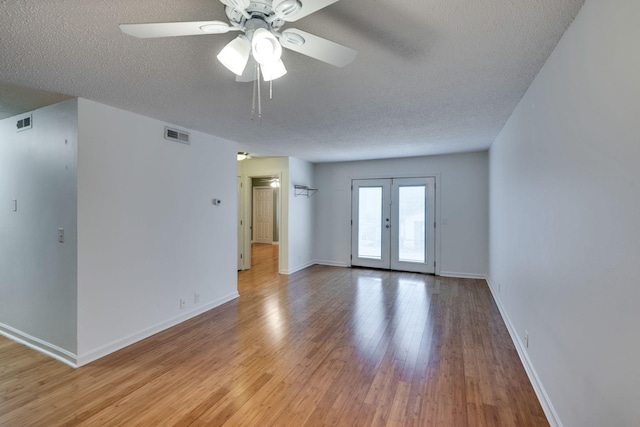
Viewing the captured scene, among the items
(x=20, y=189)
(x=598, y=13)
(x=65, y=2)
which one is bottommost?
(x=20, y=189)

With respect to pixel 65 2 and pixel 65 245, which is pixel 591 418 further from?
pixel 65 245

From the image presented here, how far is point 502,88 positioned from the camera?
2.41 m

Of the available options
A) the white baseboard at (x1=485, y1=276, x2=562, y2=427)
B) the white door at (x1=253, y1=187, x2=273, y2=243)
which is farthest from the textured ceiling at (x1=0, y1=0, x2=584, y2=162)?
the white door at (x1=253, y1=187, x2=273, y2=243)

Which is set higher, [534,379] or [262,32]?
[262,32]

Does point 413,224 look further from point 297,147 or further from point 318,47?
point 318,47

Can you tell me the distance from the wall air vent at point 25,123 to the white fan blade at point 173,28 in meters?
2.62

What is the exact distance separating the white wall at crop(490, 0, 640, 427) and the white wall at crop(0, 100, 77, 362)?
362 centimetres

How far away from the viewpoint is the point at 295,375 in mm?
2400

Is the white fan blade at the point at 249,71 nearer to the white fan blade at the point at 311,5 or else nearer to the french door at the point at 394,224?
the white fan blade at the point at 311,5

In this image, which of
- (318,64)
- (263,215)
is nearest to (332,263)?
(263,215)

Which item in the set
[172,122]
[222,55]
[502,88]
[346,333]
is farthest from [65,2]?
[346,333]

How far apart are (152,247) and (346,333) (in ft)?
7.64

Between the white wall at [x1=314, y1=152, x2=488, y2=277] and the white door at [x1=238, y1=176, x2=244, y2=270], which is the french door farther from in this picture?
the white door at [x1=238, y1=176, x2=244, y2=270]

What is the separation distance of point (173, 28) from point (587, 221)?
82.3 inches
